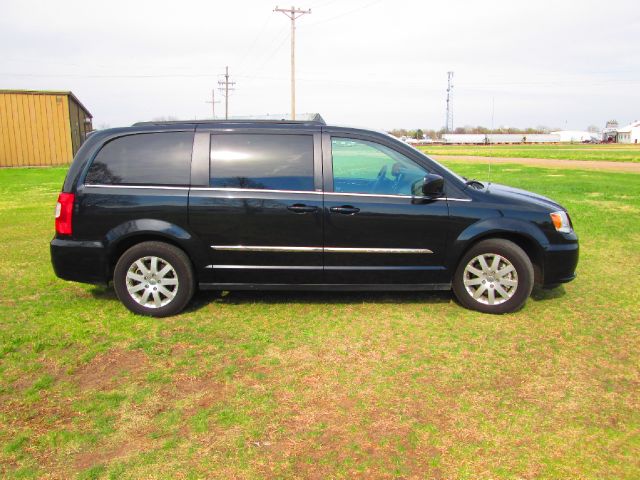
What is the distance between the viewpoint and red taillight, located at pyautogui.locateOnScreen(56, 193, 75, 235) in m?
4.75

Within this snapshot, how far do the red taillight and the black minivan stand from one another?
1 centimetres

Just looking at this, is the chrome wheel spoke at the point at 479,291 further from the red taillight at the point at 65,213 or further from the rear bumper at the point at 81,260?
the red taillight at the point at 65,213

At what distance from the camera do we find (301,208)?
4703 mm

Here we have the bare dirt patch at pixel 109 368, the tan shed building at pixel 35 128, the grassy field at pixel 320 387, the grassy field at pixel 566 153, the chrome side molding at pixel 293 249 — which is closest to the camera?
the grassy field at pixel 320 387

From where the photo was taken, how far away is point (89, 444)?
2.86 meters

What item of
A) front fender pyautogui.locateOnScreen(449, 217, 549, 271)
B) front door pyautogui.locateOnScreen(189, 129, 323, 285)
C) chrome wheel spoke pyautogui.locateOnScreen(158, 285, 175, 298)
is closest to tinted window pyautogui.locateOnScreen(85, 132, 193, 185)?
front door pyautogui.locateOnScreen(189, 129, 323, 285)

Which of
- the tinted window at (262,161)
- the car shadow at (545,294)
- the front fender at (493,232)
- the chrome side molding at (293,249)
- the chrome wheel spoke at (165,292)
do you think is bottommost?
the car shadow at (545,294)

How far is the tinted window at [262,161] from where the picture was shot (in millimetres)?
4750

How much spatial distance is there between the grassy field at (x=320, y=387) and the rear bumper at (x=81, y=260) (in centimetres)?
37

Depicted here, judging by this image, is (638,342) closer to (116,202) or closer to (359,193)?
(359,193)

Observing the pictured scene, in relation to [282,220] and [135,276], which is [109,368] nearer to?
[135,276]

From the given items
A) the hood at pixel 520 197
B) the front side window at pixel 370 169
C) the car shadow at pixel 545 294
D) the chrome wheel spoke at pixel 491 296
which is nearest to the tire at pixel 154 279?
the front side window at pixel 370 169

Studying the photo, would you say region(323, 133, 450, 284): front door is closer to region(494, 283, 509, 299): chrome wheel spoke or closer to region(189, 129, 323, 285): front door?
region(189, 129, 323, 285): front door

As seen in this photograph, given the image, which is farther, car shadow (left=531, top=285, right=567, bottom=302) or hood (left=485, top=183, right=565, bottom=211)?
car shadow (left=531, top=285, right=567, bottom=302)
